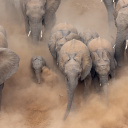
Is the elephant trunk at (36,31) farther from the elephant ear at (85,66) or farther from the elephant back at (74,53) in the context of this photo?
the elephant ear at (85,66)

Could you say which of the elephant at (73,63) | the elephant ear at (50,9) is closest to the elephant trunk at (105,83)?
the elephant at (73,63)

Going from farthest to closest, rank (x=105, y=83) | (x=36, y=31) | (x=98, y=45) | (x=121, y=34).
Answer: (x=36, y=31), (x=121, y=34), (x=98, y=45), (x=105, y=83)

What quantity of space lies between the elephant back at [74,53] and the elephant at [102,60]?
160 millimetres

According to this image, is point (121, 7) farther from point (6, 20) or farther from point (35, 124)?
point (6, 20)

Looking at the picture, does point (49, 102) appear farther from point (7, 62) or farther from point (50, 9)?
point (50, 9)

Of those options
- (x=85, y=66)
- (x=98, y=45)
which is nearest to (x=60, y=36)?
(x=98, y=45)

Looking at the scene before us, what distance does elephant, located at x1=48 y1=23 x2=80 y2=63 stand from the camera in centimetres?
557

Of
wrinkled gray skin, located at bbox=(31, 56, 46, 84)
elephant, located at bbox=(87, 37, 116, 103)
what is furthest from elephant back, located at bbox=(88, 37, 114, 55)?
wrinkled gray skin, located at bbox=(31, 56, 46, 84)

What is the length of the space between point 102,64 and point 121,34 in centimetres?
80

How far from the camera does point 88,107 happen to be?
5.12 meters

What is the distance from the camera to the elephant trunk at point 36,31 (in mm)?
6121

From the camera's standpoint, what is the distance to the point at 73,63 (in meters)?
4.78

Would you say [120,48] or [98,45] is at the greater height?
[98,45]

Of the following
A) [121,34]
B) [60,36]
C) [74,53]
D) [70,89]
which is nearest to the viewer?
[70,89]
